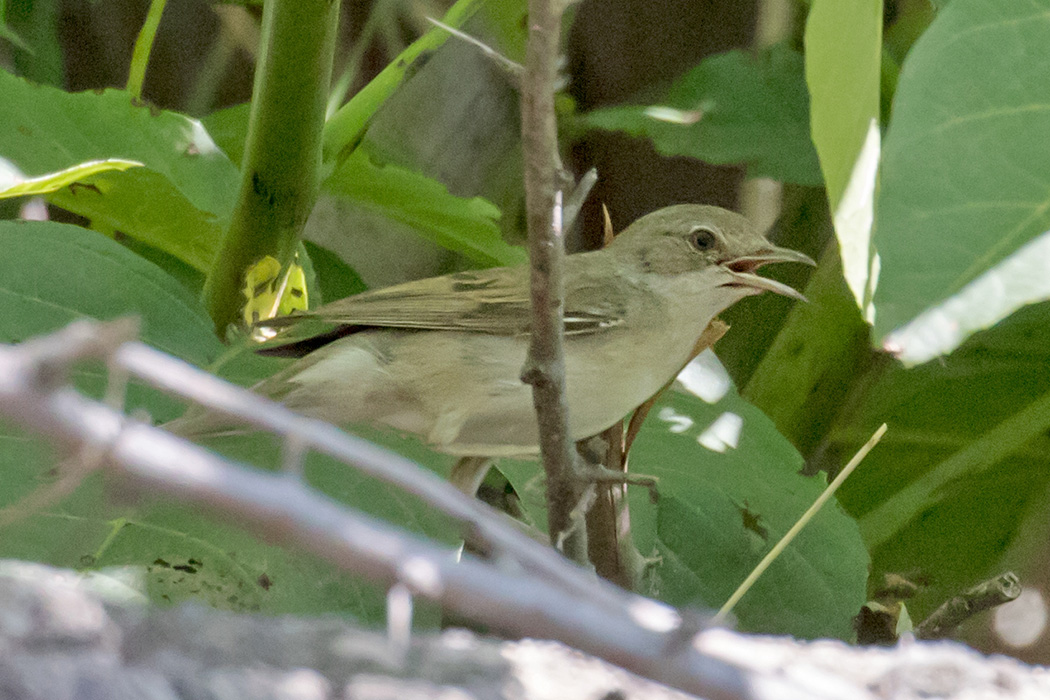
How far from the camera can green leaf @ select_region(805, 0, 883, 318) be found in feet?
2.59

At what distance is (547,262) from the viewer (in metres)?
0.81

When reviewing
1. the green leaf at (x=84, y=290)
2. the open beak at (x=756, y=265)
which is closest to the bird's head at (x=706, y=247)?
the open beak at (x=756, y=265)

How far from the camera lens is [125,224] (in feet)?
5.11

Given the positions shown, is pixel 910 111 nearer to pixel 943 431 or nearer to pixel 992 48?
pixel 992 48

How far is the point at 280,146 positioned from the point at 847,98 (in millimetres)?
792

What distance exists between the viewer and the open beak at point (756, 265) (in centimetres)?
153

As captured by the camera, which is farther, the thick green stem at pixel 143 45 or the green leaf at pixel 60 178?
the thick green stem at pixel 143 45

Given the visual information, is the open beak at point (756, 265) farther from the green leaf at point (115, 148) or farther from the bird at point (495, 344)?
the green leaf at point (115, 148)

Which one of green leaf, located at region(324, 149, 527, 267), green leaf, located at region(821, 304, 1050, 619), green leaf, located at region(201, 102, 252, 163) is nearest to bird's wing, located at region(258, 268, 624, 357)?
green leaf, located at region(324, 149, 527, 267)

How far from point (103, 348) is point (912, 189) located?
2.15 feet

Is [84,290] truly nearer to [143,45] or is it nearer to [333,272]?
[143,45]

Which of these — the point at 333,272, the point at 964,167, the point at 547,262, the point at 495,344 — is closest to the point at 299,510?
the point at 547,262

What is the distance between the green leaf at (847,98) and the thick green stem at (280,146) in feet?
2.17

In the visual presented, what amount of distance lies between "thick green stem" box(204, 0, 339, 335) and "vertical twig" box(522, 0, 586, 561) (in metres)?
0.57
